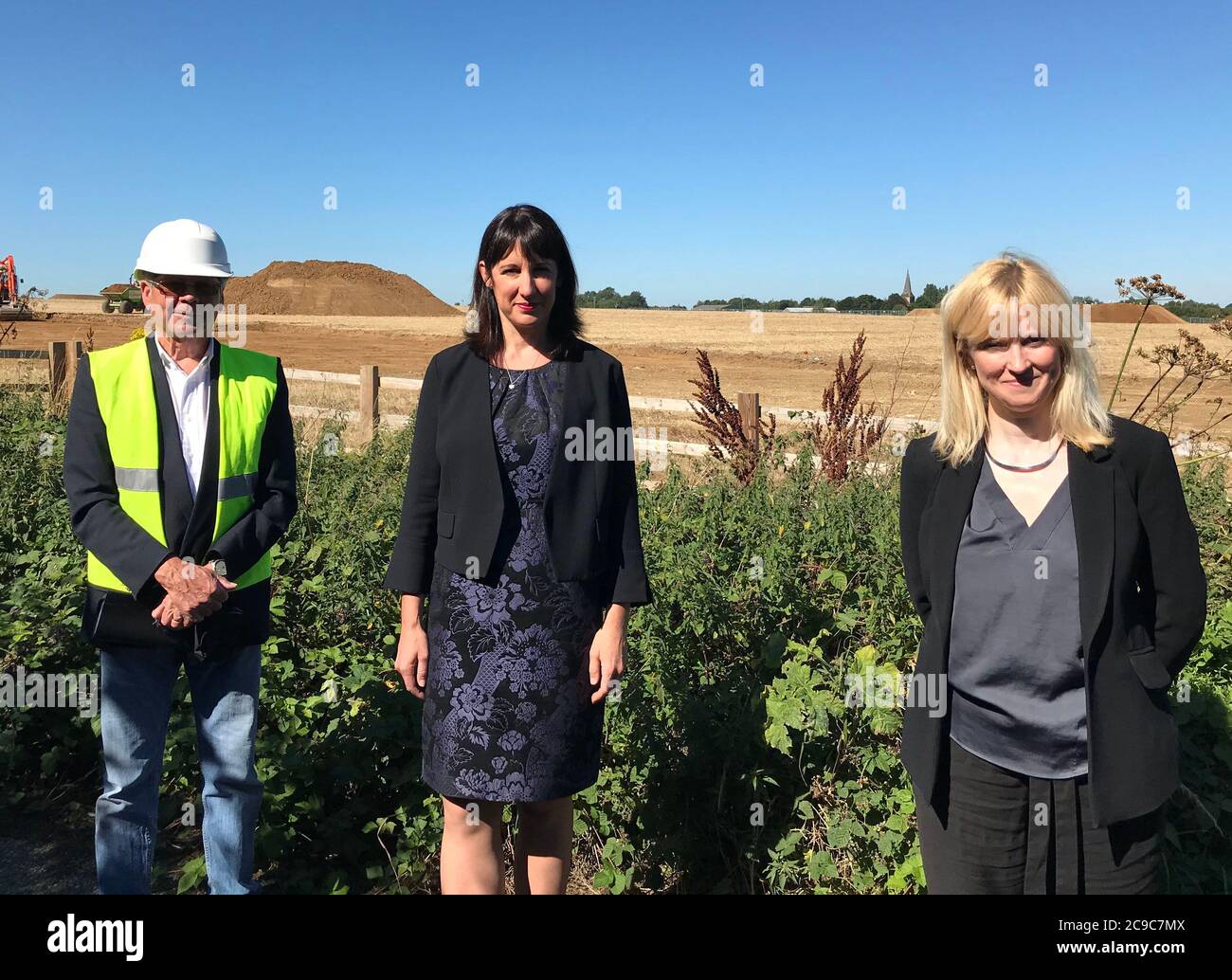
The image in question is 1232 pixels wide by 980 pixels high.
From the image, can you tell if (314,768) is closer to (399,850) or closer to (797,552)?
(399,850)

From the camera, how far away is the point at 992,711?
2197mm

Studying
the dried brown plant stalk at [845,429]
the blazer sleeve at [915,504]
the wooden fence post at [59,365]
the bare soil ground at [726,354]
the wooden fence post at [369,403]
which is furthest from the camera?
the bare soil ground at [726,354]

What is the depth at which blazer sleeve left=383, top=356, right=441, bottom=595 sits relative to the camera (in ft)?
8.96

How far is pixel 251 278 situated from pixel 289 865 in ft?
434

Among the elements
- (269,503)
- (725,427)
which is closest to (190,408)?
(269,503)

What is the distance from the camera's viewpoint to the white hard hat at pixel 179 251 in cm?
288

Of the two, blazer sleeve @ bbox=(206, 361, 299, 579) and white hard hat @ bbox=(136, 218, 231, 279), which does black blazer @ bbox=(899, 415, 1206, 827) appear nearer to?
blazer sleeve @ bbox=(206, 361, 299, 579)

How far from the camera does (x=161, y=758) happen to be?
295 centimetres

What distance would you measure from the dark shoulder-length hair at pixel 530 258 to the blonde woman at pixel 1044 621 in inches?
40.4

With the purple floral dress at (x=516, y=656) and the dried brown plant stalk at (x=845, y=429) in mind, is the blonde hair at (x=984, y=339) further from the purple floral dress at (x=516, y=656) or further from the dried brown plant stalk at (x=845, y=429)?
the dried brown plant stalk at (x=845, y=429)

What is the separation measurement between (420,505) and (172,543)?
2.53 ft

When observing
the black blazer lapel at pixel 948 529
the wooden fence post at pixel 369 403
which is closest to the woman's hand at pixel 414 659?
the black blazer lapel at pixel 948 529
